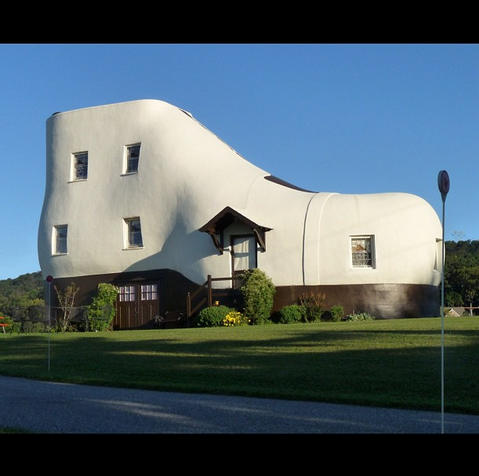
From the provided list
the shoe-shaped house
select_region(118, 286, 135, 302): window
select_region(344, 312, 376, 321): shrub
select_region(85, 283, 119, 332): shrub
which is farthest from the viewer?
select_region(118, 286, 135, 302): window

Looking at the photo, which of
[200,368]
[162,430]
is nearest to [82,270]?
[200,368]

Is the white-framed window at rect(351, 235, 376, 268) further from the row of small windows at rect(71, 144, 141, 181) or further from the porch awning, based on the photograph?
the row of small windows at rect(71, 144, 141, 181)

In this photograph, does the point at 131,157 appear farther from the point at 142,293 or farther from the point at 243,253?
the point at 243,253

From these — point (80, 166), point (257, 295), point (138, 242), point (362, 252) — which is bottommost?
point (257, 295)

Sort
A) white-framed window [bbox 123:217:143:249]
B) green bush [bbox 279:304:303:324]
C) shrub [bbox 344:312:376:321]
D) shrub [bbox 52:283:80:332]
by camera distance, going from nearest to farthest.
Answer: shrub [bbox 344:312:376:321], green bush [bbox 279:304:303:324], shrub [bbox 52:283:80:332], white-framed window [bbox 123:217:143:249]

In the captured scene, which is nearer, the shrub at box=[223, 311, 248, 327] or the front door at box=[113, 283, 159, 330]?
the shrub at box=[223, 311, 248, 327]

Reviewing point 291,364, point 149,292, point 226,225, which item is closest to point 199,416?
point 291,364

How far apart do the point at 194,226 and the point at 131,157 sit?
500 cm

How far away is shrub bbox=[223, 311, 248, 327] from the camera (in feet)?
95.7

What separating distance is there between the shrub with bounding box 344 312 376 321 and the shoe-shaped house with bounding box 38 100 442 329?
1.31 feet

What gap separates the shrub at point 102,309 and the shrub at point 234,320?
21.2 ft

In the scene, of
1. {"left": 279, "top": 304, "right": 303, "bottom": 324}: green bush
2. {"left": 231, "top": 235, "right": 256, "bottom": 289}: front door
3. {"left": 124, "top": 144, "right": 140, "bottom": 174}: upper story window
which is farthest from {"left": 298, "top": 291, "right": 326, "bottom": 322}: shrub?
{"left": 124, "top": 144, "right": 140, "bottom": 174}: upper story window

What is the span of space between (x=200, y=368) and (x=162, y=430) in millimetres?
6529

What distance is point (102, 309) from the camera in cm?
3319
